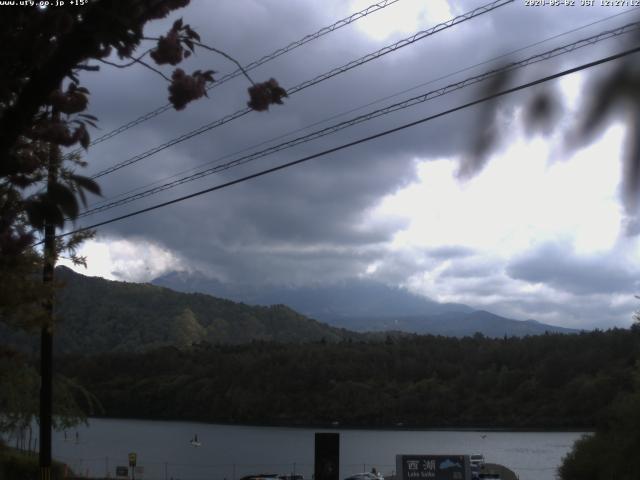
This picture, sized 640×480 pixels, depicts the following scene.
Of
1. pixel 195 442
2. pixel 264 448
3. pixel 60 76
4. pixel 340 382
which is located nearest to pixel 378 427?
pixel 340 382

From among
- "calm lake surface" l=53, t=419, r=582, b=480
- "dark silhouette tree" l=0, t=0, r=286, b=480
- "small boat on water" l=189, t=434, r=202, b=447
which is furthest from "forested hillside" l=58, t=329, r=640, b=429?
"dark silhouette tree" l=0, t=0, r=286, b=480

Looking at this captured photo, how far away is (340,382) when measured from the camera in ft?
425

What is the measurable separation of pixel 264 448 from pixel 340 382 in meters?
29.7

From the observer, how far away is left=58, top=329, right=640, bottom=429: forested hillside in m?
116

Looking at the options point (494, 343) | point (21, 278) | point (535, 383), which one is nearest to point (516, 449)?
point (535, 383)

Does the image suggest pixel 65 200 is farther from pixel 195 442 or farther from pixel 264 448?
pixel 195 442

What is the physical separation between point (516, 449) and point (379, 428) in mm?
28486

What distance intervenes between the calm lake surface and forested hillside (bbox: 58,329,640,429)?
4.08 metres

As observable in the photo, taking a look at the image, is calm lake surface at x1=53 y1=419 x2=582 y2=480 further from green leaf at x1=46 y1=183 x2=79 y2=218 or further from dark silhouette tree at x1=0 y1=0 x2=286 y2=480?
green leaf at x1=46 y1=183 x2=79 y2=218

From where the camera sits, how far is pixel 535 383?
105 metres

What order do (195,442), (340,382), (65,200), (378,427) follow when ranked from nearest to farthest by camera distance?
(65,200) < (195,442) < (378,427) < (340,382)

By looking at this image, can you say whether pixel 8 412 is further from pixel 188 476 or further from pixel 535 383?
pixel 535 383

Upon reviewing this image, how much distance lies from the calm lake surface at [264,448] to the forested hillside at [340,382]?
13.4 feet

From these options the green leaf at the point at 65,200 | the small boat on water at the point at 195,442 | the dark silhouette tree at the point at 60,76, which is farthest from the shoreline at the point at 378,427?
the green leaf at the point at 65,200
